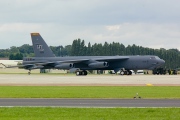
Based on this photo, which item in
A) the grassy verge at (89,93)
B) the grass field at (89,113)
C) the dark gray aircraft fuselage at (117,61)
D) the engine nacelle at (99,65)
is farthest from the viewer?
the engine nacelle at (99,65)

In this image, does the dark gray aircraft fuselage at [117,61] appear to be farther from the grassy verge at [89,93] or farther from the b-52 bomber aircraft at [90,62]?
the grassy verge at [89,93]

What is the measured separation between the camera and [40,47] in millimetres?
96750

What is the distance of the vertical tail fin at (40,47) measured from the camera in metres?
96.1

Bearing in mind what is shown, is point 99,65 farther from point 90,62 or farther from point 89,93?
point 89,93

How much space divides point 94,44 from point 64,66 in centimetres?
6182

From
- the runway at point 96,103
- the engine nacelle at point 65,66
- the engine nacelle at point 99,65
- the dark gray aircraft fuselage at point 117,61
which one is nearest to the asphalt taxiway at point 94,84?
the runway at point 96,103

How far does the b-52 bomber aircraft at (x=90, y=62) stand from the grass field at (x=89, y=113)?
65.6 m

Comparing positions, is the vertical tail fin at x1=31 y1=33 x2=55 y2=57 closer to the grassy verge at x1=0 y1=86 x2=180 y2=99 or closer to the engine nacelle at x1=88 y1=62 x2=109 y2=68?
the engine nacelle at x1=88 y1=62 x2=109 y2=68

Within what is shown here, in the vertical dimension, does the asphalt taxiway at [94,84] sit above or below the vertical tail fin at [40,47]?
below

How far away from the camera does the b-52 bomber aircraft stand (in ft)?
289

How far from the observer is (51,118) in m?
18.8

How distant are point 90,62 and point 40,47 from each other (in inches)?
433

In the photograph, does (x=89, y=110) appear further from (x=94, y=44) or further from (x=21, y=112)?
(x=94, y=44)

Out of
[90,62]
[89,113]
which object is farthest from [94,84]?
[90,62]
